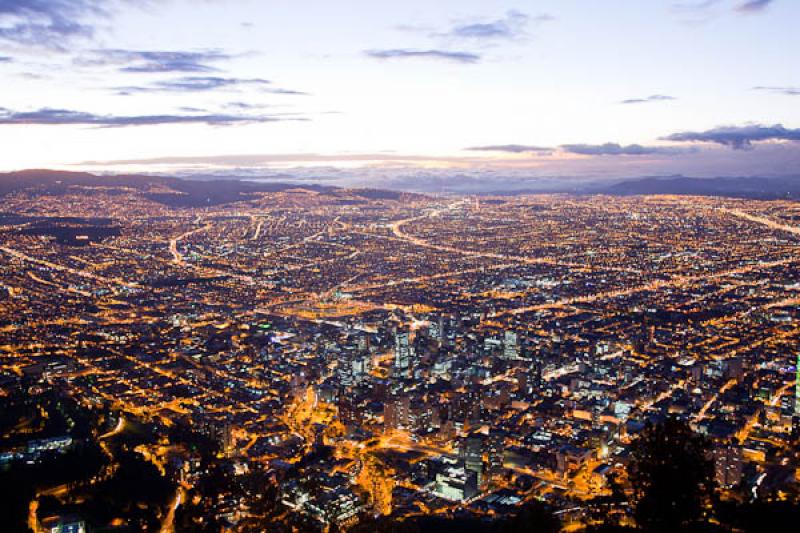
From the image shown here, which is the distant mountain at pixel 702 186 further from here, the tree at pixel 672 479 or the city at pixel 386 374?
the tree at pixel 672 479

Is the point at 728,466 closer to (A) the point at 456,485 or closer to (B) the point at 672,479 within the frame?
(A) the point at 456,485

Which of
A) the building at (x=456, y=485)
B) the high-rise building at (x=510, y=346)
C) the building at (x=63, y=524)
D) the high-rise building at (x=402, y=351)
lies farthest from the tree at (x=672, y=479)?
the high-rise building at (x=510, y=346)

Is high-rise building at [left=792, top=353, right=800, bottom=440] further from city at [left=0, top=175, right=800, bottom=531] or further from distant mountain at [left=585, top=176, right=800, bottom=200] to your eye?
distant mountain at [left=585, top=176, right=800, bottom=200]

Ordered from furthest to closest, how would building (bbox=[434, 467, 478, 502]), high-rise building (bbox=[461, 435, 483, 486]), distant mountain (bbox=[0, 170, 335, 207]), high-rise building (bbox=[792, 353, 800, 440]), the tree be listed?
1. distant mountain (bbox=[0, 170, 335, 207])
2. high-rise building (bbox=[792, 353, 800, 440])
3. high-rise building (bbox=[461, 435, 483, 486])
4. building (bbox=[434, 467, 478, 502])
5. the tree

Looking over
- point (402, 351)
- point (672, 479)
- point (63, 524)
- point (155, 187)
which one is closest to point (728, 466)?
point (672, 479)

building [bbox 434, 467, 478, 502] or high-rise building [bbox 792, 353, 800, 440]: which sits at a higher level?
high-rise building [bbox 792, 353, 800, 440]

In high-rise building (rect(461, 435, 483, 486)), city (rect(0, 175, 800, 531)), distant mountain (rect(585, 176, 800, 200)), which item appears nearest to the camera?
city (rect(0, 175, 800, 531))

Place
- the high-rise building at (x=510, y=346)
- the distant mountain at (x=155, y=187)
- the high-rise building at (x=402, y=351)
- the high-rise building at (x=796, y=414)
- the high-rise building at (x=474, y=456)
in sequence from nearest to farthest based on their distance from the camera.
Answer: the high-rise building at (x=474, y=456), the high-rise building at (x=796, y=414), the high-rise building at (x=402, y=351), the high-rise building at (x=510, y=346), the distant mountain at (x=155, y=187)

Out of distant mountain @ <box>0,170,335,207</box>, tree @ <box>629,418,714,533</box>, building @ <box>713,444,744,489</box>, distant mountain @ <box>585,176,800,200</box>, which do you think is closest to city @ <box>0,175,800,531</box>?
building @ <box>713,444,744,489</box>
